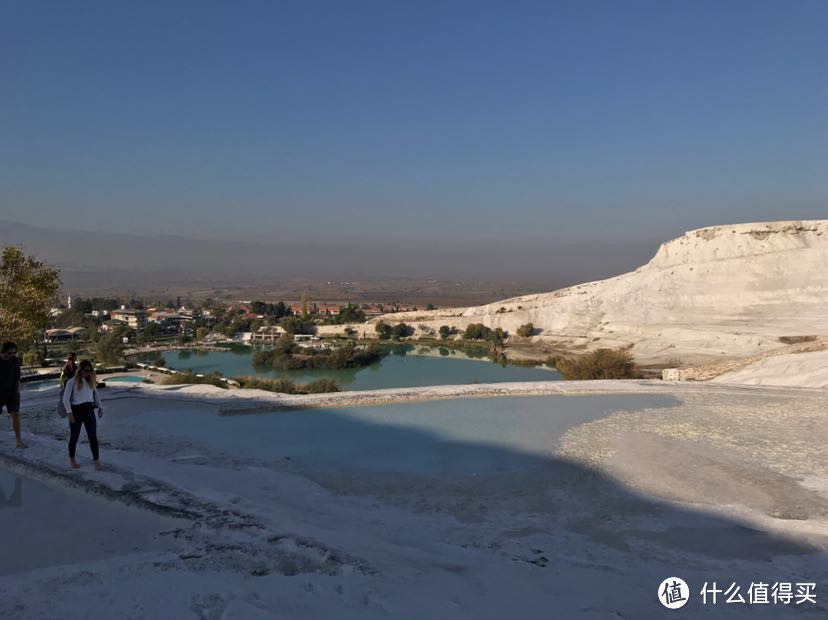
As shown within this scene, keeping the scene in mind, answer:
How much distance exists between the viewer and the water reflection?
13.3ft

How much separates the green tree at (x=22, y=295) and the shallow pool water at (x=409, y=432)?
647cm

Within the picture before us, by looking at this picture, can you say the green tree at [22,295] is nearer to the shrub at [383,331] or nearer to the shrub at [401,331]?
the shrub at [383,331]

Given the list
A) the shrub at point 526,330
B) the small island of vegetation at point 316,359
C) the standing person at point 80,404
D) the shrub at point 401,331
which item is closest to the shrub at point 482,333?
the shrub at point 526,330

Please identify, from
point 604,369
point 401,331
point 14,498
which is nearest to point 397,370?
point 604,369

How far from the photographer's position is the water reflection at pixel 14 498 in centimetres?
404

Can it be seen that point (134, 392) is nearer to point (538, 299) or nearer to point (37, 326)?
point (37, 326)

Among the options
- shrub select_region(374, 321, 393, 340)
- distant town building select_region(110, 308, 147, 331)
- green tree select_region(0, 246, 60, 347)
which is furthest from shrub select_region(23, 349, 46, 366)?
shrub select_region(374, 321, 393, 340)

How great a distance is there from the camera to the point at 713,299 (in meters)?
29.3

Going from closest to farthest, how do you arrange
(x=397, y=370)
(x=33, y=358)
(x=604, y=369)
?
(x=604, y=369), (x=33, y=358), (x=397, y=370)

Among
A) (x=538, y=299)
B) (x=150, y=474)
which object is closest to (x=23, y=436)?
(x=150, y=474)

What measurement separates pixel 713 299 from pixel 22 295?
94.5 ft
